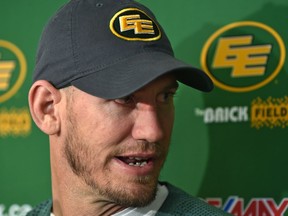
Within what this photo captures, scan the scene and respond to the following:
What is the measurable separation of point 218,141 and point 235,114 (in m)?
0.08

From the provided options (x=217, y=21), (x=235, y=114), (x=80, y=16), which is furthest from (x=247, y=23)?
(x=80, y=16)

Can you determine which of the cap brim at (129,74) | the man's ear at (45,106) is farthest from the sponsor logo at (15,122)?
the cap brim at (129,74)

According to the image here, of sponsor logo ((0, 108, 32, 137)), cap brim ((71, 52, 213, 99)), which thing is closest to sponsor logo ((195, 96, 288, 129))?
cap brim ((71, 52, 213, 99))

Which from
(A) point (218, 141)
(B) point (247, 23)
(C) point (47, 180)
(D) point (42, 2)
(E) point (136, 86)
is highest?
(D) point (42, 2)

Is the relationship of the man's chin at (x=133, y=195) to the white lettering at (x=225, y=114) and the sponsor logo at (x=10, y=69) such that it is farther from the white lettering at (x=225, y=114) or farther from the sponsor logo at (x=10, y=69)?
the sponsor logo at (x=10, y=69)

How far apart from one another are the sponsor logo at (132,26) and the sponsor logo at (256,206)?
458 mm

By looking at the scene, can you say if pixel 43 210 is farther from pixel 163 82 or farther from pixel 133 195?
pixel 163 82

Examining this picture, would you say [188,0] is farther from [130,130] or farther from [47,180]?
[47,180]

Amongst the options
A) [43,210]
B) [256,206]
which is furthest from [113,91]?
[256,206]

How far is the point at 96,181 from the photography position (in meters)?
0.88

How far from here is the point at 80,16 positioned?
2.94ft

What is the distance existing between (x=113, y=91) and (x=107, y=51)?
0.08 metres

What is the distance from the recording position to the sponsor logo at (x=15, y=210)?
1.31 meters

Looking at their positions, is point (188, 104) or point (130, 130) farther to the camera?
point (188, 104)
